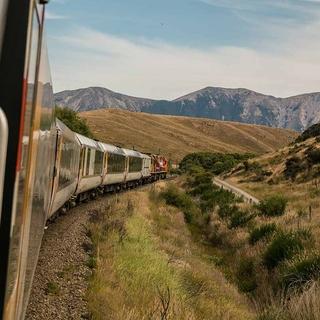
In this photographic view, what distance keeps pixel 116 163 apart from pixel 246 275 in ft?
62.8

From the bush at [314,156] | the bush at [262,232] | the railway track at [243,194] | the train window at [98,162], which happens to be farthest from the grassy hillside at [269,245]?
the train window at [98,162]

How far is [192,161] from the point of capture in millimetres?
138250

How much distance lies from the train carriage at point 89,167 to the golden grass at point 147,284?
5.11 meters

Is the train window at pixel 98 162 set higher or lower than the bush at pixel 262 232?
higher

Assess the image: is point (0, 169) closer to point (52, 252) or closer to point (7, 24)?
point (7, 24)

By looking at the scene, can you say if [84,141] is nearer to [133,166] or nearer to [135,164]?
[133,166]

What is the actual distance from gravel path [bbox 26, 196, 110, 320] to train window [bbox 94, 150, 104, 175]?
12.0m

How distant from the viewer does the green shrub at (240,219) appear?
28.1 meters

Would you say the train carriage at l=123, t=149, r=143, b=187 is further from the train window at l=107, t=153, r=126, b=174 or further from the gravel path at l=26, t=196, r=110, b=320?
the gravel path at l=26, t=196, r=110, b=320

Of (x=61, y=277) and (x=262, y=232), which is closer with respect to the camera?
(x=61, y=277)

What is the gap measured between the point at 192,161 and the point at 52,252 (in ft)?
413

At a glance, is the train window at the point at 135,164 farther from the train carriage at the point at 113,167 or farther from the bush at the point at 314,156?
the bush at the point at 314,156

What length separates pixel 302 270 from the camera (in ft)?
50.0

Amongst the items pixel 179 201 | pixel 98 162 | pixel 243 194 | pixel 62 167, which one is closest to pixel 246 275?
pixel 62 167
